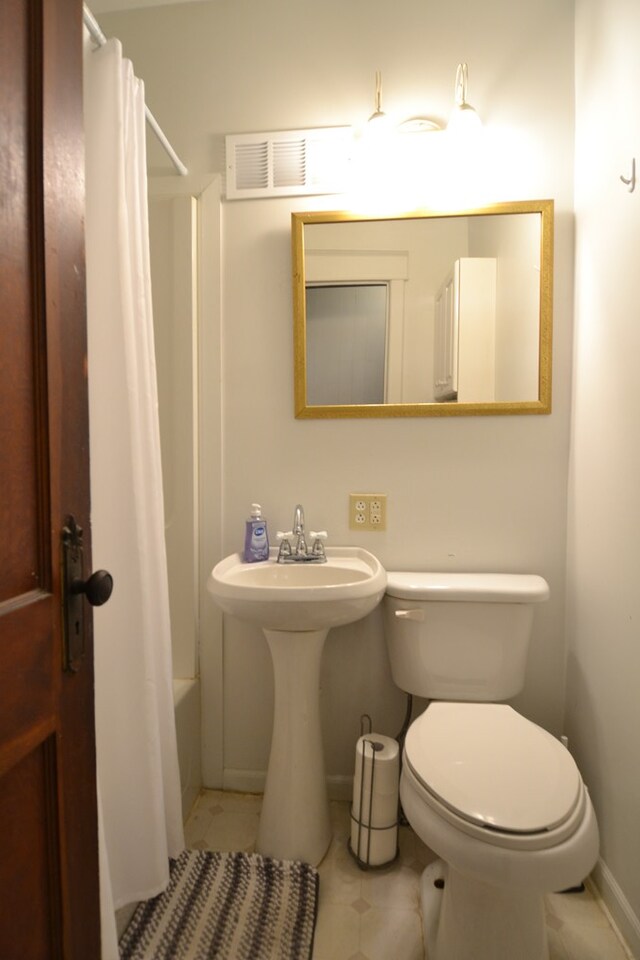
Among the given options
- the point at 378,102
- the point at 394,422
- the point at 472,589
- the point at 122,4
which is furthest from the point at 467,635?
the point at 122,4

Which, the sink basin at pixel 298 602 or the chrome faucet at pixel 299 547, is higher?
the chrome faucet at pixel 299 547

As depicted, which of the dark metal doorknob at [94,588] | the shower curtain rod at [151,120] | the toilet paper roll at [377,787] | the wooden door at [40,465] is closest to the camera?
the wooden door at [40,465]

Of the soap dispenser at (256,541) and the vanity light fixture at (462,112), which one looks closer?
the vanity light fixture at (462,112)

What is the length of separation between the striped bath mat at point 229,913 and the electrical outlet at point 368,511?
0.95 meters

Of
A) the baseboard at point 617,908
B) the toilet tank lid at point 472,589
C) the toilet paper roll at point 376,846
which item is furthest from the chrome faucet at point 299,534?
the baseboard at point 617,908

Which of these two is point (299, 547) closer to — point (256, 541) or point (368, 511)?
point (256, 541)

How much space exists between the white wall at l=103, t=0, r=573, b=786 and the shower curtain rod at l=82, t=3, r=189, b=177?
0.06 metres

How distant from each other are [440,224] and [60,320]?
126cm

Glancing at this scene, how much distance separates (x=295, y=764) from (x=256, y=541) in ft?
2.08

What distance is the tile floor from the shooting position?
44.1 inches

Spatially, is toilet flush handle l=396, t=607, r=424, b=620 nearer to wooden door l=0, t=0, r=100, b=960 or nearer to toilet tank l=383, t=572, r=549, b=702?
toilet tank l=383, t=572, r=549, b=702

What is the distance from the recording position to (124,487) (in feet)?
3.52

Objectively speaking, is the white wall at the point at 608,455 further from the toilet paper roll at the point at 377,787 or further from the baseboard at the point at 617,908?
the toilet paper roll at the point at 377,787

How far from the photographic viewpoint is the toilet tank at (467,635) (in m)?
1.37
